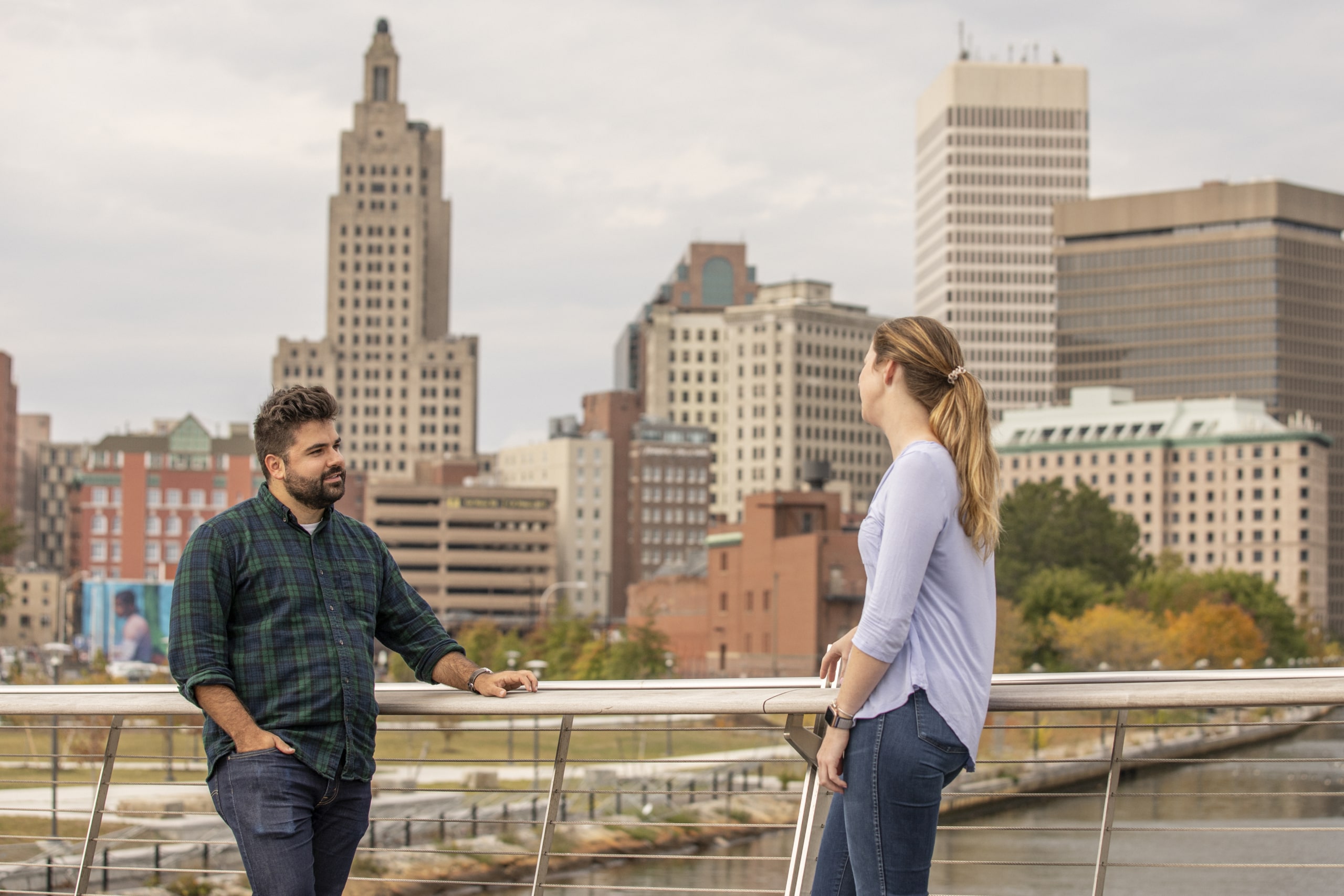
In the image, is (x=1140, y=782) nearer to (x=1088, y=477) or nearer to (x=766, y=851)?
(x=766, y=851)

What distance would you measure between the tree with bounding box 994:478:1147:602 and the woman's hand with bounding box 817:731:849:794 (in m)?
102

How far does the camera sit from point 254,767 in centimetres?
440

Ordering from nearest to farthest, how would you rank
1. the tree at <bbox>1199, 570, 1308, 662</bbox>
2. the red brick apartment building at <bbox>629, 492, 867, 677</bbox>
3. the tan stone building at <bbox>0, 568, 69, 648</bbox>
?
the red brick apartment building at <bbox>629, 492, 867, 677</bbox> → the tree at <bbox>1199, 570, 1308, 662</bbox> → the tan stone building at <bbox>0, 568, 69, 648</bbox>

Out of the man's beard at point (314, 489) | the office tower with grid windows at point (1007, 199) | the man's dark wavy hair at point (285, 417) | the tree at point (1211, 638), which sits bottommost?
the tree at point (1211, 638)

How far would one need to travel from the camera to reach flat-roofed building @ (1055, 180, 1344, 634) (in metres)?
164

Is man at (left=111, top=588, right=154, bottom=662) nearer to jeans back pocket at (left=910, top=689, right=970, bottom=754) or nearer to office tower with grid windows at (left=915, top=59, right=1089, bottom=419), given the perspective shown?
jeans back pocket at (left=910, top=689, right=970, bottom=754)

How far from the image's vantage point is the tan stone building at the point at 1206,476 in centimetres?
13950

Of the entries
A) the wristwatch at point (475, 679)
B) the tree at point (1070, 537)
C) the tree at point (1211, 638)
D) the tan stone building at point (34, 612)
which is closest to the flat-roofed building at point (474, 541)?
the tan stone building at point (34, 612)

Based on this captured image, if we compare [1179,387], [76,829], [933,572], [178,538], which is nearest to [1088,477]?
[1179,387]

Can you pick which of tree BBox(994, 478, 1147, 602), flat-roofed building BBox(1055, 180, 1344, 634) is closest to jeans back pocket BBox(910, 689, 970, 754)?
tree BBox(994, 478, 1147, 602)

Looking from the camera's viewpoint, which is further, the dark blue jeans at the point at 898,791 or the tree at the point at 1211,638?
the tree at the point at 1211,638

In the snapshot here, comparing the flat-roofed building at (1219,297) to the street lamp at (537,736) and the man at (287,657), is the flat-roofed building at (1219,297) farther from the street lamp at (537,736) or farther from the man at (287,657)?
the man at (287,657)

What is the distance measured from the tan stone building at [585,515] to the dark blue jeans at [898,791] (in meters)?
145

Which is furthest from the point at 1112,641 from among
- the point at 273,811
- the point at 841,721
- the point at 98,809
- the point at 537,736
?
the point at 273,811
